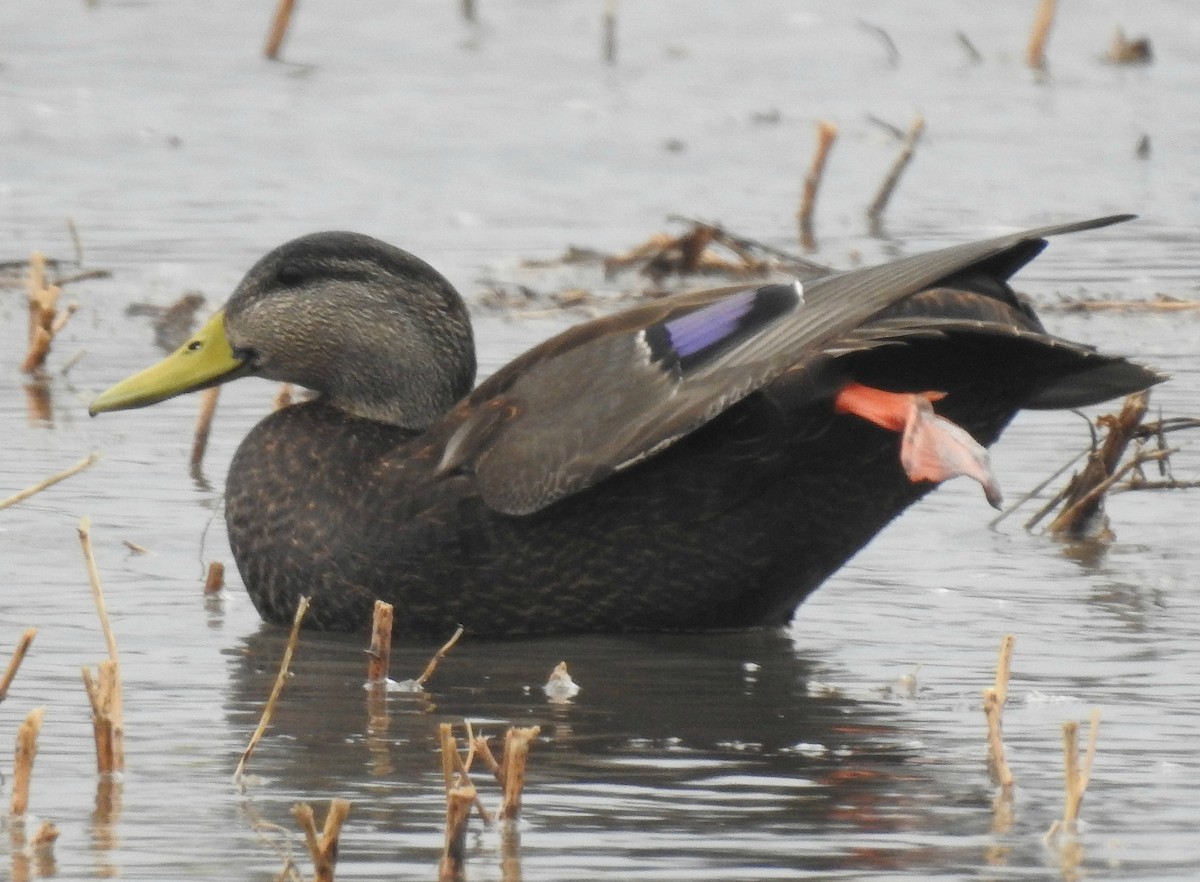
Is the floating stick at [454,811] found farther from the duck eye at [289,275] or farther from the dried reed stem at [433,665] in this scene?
the duck eye at [289,275]

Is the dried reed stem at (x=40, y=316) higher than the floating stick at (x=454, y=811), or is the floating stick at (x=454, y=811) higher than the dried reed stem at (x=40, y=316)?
the floating stick at (x=454, y=811)

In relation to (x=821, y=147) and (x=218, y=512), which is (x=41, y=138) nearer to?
(x=821, y=147)

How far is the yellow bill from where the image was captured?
21.0 ft

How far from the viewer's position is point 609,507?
226 inches

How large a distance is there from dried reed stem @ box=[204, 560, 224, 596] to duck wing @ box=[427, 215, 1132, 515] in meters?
0.63

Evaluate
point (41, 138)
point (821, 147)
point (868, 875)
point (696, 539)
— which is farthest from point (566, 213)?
point (868, 875)

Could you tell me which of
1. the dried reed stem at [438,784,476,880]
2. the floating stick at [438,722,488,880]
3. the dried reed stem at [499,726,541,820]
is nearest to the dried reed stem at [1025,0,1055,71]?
the dried reed stem at [499,726,541,820]

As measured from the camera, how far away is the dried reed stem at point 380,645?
509 cm

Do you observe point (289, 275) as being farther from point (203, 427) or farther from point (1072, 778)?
point (1072, 778)

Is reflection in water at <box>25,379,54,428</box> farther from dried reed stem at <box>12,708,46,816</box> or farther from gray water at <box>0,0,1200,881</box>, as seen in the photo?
dried reed stem at <box>12,708,46,816</box>

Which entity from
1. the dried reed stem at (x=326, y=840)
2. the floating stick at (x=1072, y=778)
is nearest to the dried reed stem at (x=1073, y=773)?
the floating stick at (x=1072, y=778)

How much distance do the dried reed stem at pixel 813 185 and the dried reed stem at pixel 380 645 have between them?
19.4 feet

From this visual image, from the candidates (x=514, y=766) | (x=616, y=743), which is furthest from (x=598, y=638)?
(x=514, y=766)

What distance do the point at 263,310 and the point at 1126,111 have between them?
904 centimetres
